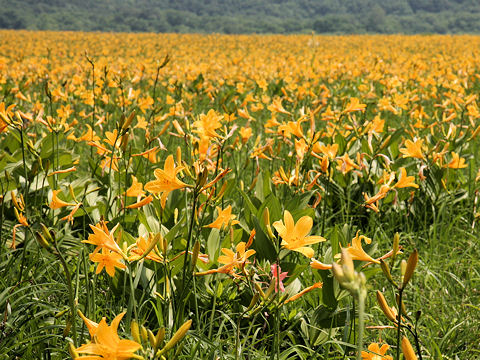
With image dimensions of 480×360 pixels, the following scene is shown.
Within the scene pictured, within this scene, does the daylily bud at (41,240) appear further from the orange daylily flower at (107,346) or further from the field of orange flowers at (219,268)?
the orange daylily flower at (107,346)

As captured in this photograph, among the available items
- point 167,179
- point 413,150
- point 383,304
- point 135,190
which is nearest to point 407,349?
point 383,304

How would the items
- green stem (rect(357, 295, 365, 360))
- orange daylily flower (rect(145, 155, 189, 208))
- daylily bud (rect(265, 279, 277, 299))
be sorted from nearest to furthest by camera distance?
green stem (rect(357, 295, 365, 360)) < daylily bud (rect(265, 279, 277, 299)) < orange daylily flower (rect(145, 155, 189, 208))

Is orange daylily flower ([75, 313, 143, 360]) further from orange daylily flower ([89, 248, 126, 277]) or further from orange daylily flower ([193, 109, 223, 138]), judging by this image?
orange daylily flower ([193, 109, 223, 138])

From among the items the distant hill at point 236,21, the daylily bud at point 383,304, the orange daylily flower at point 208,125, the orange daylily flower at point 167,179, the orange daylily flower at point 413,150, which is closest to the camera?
the daylily bud at point 383,304

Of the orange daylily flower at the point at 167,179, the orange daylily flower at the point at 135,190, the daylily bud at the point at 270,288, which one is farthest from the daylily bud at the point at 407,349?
the orange daylily flower at the point at 135,190

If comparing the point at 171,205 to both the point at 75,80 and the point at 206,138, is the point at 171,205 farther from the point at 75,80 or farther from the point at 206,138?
the point at 75,80

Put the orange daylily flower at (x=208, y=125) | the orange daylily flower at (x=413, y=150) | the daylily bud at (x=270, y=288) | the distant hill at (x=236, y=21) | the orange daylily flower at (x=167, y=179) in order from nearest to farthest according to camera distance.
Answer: the daylily bud at (x=270, y=288), the orange daylily flower at (x=167, y=179), the orange daylily flower at (x=208, y=125), the orange daylily flower at (x=413, y=150), the distant hill at (x=236, y=21)

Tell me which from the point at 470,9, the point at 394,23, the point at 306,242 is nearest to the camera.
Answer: the point at 306,242

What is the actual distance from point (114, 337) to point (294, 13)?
88.7m

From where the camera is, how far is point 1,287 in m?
1.66

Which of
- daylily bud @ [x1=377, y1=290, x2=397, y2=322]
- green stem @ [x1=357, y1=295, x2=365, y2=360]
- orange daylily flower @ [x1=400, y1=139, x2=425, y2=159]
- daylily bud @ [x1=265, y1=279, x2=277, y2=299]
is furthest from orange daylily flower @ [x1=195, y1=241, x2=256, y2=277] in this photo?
orange daylily flower @ [x1=400, y1=139, x2=425, y2=159]

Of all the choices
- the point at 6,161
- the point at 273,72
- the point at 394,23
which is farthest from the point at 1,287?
the point at 394,23

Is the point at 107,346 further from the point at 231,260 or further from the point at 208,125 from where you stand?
the point at 208,125

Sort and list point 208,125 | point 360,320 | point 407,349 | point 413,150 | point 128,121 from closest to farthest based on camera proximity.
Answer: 1. point 360,320
2. point 407,349
3. point 128,121
4. point 208,125
5. point 413,150
